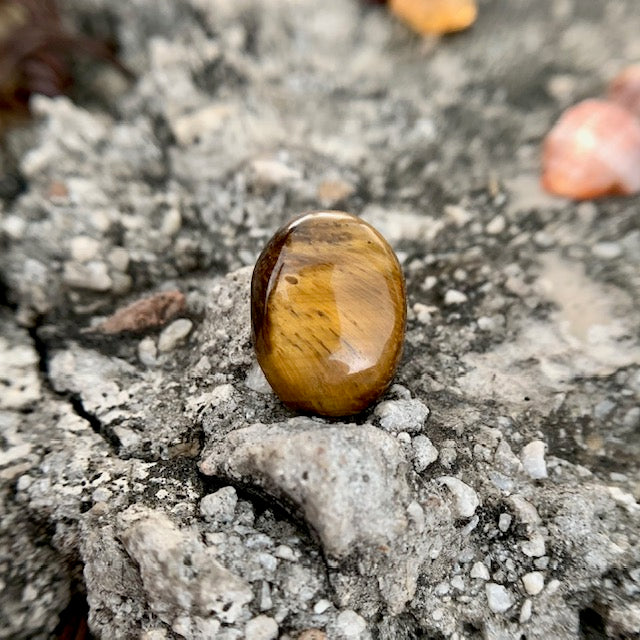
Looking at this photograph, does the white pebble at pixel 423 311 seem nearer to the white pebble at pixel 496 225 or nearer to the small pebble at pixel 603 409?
the white pebble at pixel 496 225

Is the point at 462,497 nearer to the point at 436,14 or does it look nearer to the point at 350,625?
the point at 350,625

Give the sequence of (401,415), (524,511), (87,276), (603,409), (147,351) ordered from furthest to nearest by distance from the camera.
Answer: (87,276) → (147,351) → (603,409) → (401,415) → (524,511)

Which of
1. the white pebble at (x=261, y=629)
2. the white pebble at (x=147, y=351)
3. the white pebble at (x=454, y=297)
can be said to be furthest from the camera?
the white pebble at (x=454, y=297)

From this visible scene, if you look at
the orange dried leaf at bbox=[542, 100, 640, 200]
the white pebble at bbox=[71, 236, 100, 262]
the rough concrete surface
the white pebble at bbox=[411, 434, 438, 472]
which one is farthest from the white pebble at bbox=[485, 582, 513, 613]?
the white pebble at bbox=[71, 236, 100, 262]

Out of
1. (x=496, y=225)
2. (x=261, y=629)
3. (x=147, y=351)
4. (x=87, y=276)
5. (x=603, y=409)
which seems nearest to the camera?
(x=261, y=629)

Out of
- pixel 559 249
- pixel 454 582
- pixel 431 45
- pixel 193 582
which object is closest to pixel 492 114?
pixel 431 45

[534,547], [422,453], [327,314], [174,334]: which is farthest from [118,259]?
[534,547]

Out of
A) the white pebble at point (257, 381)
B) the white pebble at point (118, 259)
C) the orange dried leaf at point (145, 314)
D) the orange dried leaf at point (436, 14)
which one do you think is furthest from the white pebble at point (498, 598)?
the orange dried leaf at point (436, 14)
